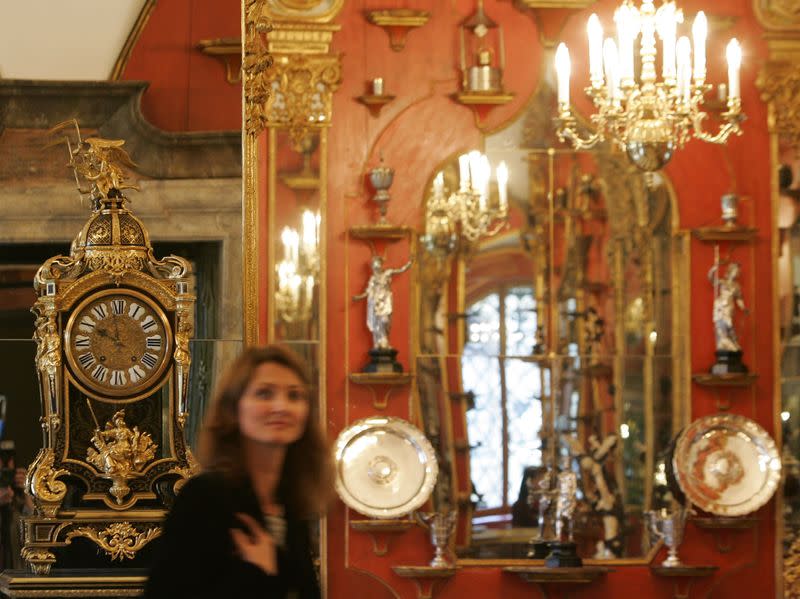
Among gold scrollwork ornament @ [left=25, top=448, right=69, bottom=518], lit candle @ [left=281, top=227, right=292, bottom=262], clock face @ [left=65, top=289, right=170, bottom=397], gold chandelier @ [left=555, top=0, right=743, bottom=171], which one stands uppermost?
gold chandelier @ [left=555, top=0, right=743, bottom=171]

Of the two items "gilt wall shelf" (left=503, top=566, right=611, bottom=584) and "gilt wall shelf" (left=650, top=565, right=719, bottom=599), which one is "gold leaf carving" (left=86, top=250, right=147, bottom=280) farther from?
"gilt wall shelf" (left=650, top=565, right=719, bottom=599)

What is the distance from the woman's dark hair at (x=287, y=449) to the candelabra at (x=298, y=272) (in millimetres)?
4650

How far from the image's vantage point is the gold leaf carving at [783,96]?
7496mm

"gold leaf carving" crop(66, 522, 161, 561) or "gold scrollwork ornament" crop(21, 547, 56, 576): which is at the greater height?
"gold leaf carving" crop(66, 522, 161, 561)

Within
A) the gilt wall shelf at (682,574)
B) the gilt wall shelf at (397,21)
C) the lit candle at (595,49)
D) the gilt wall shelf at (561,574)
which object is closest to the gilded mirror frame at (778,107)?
the gilt wall shelf at (682,574)

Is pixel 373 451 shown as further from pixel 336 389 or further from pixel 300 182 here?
pixel 300 182

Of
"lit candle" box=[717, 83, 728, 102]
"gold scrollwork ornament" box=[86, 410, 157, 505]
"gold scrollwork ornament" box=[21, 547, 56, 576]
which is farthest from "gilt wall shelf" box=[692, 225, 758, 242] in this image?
"gold scrollwork ornament" box=[21, 547, 56, 576]

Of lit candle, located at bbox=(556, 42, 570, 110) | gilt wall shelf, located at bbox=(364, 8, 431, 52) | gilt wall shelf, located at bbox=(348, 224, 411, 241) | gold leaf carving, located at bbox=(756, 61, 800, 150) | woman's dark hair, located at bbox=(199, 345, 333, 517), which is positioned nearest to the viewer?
woman's dark hair, located at bbox=(199, 345, 333, 517)

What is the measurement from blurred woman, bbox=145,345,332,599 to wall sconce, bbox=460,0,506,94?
16.0 feet

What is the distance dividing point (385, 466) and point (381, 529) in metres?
0.29

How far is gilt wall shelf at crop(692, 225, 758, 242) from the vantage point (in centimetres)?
742

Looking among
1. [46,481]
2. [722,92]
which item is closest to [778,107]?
[722,92]

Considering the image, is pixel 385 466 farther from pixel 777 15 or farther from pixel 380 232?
pixel 777 15

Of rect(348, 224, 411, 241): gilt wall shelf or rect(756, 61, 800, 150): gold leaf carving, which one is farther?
rect(756, 61, 800, 150): gold leaf carving
